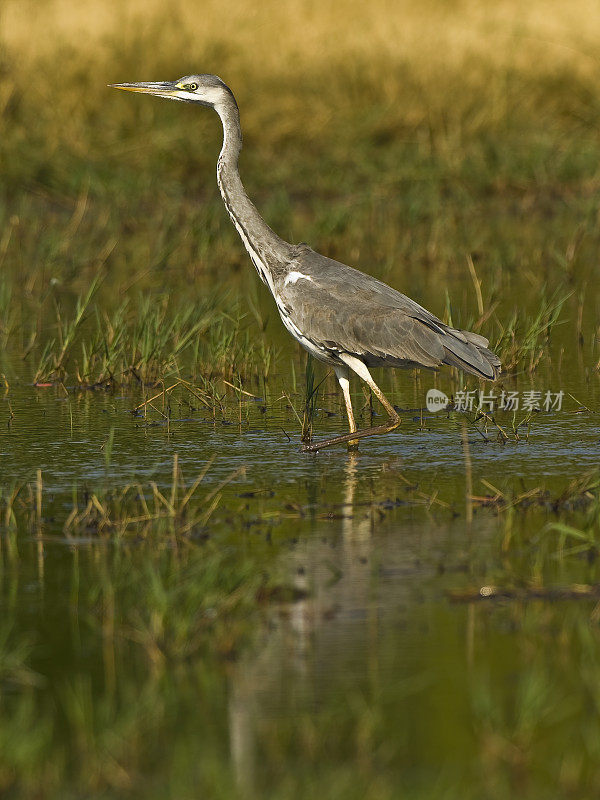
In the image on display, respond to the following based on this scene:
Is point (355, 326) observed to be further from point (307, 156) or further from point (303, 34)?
point (303, 34)

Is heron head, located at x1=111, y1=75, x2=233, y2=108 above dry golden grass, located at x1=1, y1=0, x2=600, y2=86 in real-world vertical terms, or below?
above

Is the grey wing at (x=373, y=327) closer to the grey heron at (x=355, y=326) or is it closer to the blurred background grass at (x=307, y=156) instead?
the grey heron at (x=355, y=326)

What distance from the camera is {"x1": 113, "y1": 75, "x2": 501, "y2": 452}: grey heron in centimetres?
712

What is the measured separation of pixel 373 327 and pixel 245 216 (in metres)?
1.07

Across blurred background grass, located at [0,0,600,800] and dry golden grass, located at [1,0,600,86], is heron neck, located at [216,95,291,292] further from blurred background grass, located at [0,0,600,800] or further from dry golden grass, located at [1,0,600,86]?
dry golden grass, located at [1,0,600,86]

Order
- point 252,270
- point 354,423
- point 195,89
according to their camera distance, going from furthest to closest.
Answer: point 252,270 < point 195,89 < point 354,423

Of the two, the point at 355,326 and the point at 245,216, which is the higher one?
the point at 245,216

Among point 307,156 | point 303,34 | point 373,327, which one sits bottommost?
point 307,156

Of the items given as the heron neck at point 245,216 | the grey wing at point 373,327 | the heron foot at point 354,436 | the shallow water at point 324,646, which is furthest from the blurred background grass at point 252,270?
the heron neck at point 245,216

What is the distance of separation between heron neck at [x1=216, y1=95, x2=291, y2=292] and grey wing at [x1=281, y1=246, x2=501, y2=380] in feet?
0.93

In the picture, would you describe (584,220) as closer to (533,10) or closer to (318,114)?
(318,114)

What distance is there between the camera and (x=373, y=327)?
23.5 feet

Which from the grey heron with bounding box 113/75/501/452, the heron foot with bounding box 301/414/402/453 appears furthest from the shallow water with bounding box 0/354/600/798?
the grey heron with bounding box 113/75/501/452

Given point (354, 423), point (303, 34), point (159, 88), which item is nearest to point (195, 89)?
point (159, 88)
